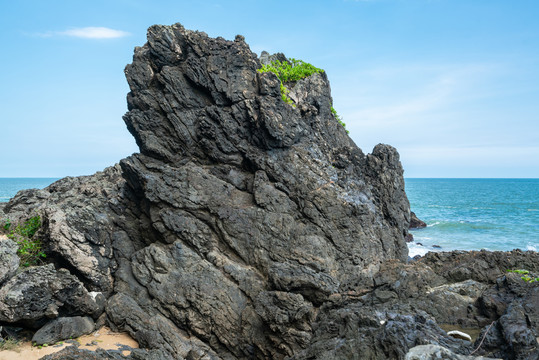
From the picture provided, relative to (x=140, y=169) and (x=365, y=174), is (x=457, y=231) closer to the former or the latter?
(x=365, y=174)

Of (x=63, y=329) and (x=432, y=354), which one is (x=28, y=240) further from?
(x=432, y=354)

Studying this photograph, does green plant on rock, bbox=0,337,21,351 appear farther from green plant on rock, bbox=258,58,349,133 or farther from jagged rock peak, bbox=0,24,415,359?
green plant on rock, bbox=258,58,349,133

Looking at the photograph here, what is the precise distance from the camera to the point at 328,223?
45.1 feet

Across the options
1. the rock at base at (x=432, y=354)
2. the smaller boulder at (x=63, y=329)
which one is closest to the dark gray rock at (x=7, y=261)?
the smaller boulder at (x=63, y=329)

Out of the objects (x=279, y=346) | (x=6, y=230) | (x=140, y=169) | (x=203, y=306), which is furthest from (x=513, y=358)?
(x=6, y=230)

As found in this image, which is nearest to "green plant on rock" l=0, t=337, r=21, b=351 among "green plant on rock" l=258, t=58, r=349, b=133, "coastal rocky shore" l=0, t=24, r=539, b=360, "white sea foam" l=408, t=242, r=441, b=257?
"coastal rocky shore" l=0, t=24, r=539, b=360

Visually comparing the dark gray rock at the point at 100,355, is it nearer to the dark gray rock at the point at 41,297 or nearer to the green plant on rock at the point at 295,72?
the dark gray rock at the point at 41,297

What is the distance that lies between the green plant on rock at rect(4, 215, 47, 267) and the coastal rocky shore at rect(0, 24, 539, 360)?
1.15 feet

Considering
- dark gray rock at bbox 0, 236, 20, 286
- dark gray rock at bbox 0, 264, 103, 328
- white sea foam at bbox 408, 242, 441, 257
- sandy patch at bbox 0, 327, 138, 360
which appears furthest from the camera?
white sea foam at bbox 408, 242, 441, 257

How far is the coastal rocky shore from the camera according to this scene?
11.8 metres

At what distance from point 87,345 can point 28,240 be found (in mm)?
4829

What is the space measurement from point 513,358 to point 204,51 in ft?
42.7

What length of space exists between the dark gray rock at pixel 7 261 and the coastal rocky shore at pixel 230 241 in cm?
4

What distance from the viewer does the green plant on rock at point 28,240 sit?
13.6m
